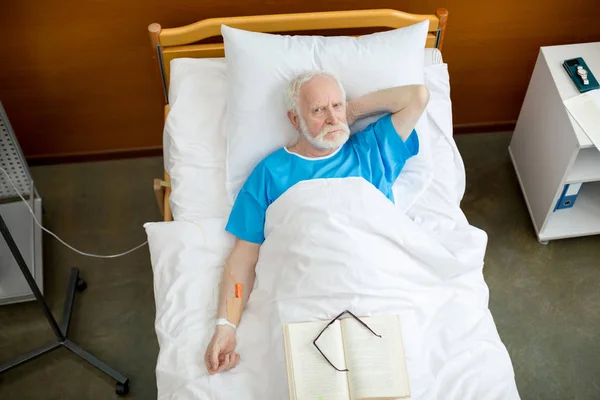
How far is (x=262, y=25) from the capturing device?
2.10 metres

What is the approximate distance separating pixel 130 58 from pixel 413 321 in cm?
140

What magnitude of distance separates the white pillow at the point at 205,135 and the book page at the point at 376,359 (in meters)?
0.48

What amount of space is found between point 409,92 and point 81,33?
1.16m

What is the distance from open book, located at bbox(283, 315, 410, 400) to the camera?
154 cm

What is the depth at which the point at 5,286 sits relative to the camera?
226 centimetres

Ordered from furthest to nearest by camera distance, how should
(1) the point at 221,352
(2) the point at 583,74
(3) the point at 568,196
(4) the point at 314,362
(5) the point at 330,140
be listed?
(3) the point at 568,196, (2) the point at 583,74, (5) the point at 330,140, (1) the point at 221,352, (4) the point at 314,362

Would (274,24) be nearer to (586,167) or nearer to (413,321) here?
(413,321)

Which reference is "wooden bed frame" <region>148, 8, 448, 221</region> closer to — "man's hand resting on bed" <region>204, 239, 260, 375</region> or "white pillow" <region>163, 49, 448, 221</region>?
"white pillow" <region>163, 49, 448, 221</region>

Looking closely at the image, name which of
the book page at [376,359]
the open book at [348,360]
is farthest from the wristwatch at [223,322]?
the book page at [376,359]

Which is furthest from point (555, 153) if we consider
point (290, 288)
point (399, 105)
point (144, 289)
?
point (144, 289)

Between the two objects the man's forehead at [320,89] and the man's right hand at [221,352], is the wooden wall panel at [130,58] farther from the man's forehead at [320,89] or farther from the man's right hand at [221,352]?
the man's right hand at [221,352]

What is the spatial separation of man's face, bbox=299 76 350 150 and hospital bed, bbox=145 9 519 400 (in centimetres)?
22

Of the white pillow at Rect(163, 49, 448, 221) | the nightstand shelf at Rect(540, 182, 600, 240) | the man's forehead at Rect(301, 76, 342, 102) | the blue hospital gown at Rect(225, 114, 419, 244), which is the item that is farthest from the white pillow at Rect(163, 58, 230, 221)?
the nightstand shelf at Rect(540, 182, 600, 240)

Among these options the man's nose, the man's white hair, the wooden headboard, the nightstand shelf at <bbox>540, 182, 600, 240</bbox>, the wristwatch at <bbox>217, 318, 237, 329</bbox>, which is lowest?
the nightstand shelf at <bbox>540, 182, 600, 240</bbox>
